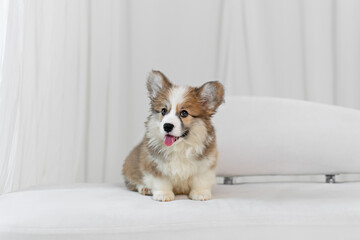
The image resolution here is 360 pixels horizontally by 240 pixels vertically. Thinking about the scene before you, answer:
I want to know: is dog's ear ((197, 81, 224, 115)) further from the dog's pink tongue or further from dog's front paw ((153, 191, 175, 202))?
dog's front paw ((153, 191, 175, 202))

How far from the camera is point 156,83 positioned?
143 centimetres

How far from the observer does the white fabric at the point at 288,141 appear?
71.4 inches

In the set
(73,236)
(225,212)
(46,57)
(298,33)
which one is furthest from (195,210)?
(298,33)

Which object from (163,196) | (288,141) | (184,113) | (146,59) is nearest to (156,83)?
(184,113)

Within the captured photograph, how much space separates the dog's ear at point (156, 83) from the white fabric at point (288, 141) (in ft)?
1.62

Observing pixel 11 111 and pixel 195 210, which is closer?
pixel 195 210

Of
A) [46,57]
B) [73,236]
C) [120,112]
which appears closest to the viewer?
[73,236]

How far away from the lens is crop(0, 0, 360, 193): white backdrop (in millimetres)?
2098

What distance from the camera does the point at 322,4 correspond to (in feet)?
7.50

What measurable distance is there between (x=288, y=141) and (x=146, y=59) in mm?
860

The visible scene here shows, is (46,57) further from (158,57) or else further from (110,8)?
(158,57)

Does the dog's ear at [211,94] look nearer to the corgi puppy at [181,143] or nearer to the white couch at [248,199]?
the corgi puppy at [181,143]

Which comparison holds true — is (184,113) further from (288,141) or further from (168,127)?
(288,141)

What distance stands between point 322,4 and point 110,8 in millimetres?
1118
